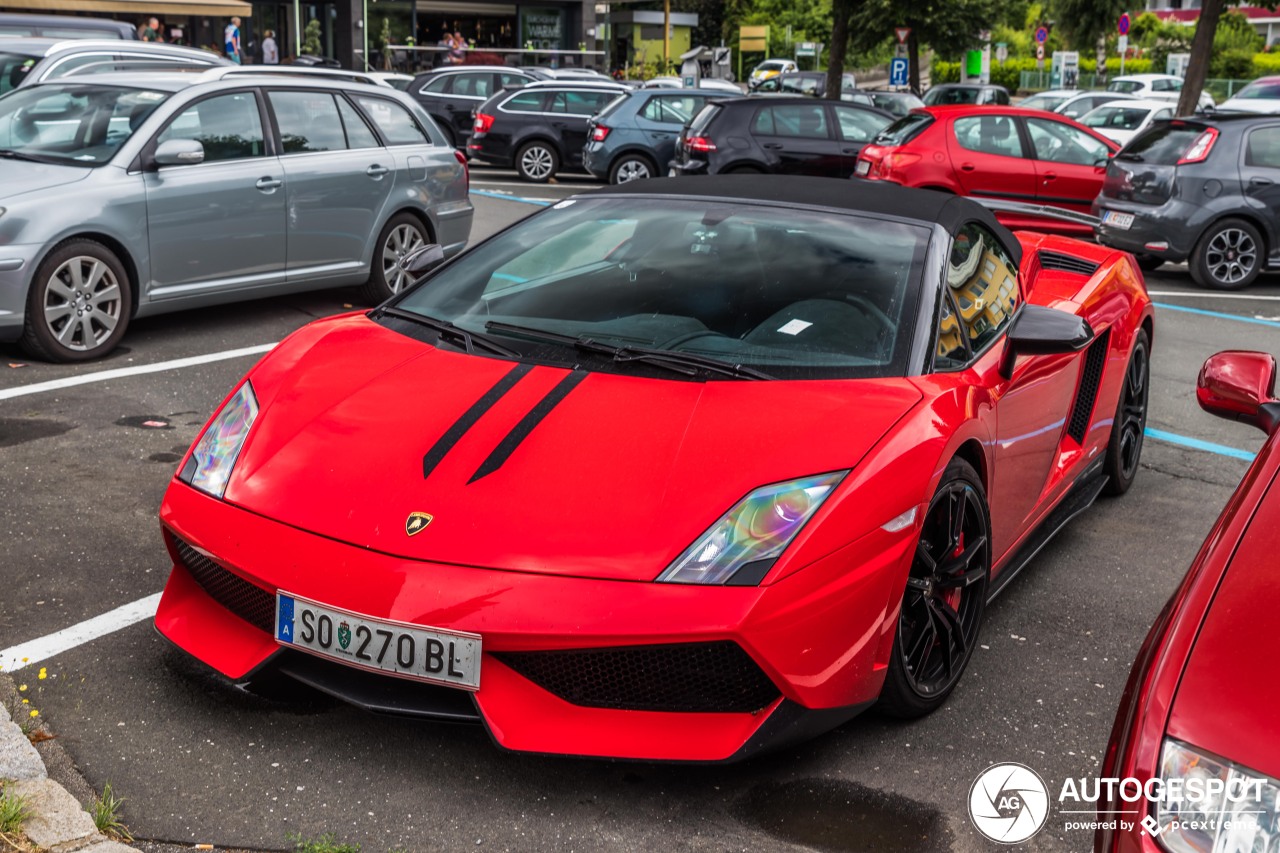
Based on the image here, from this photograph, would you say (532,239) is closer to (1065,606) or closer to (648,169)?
(1065,606)

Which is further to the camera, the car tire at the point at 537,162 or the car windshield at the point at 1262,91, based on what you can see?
the car windshield at the point at 1262,91

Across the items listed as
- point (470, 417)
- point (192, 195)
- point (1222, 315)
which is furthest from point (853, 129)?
point (470, 417)

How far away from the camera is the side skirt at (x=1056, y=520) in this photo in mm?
4223

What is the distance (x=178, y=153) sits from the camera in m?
7.62

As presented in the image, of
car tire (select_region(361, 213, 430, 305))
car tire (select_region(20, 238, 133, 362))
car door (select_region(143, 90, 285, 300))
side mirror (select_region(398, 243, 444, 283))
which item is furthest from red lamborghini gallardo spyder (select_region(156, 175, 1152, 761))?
car tire (select_region(361, 213, 430, 305))

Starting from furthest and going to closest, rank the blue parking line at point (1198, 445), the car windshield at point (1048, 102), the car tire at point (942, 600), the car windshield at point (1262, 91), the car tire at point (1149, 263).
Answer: the car windshield at point (1262, 91), the car windshield at point (1048, 102), the car tire at point (1149, 263), the blue parking line at point (1198, 445), the car tire at point (942, 600)

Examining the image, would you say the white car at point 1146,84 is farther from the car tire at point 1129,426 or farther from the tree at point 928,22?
the car tire at point 1129,426

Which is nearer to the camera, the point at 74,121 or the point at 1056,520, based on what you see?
the point at 1056,520

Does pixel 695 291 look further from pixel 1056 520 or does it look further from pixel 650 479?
pixel 1056 520

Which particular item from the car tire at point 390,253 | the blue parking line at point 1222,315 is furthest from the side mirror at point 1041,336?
the blue parking line at point 1222,315

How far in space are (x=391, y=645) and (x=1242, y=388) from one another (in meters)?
1.98

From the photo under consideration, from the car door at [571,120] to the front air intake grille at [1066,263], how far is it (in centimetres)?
1531

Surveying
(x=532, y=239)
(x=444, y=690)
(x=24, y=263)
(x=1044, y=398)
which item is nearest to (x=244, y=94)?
(x=24, y=263)

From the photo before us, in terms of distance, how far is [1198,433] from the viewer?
699cm
